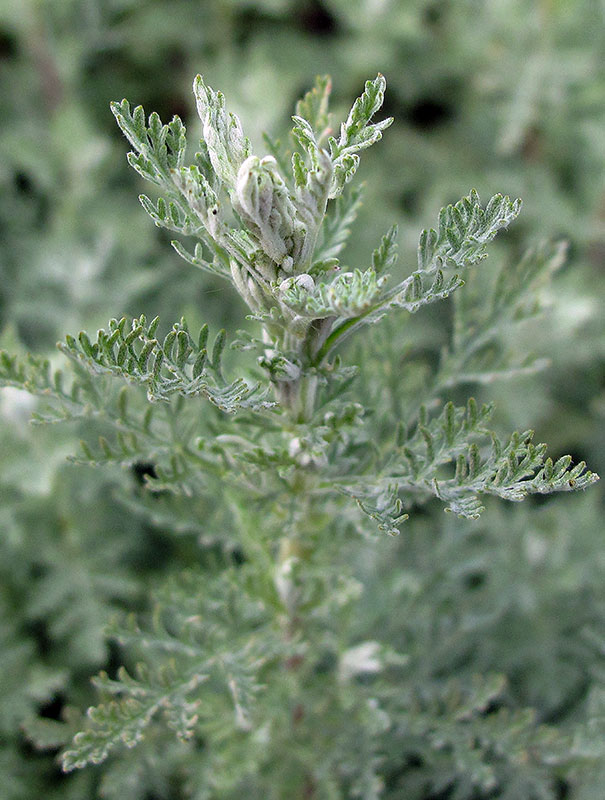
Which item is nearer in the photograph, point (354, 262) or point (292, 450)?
point (292, 450)

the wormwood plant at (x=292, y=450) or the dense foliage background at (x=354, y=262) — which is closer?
the wormwood plant at (x=292, y=450)

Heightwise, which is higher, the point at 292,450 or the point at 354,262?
the point at 354,262

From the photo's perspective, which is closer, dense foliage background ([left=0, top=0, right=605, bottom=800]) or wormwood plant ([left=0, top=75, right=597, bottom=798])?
wormwood plant ([left=0, top=75, right=597, bottom=798])

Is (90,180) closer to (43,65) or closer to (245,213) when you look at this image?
(43,65)

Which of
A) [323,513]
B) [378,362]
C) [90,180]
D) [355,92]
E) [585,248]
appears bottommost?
[323,513]

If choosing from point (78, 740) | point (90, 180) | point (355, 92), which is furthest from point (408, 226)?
point (78, 740)
